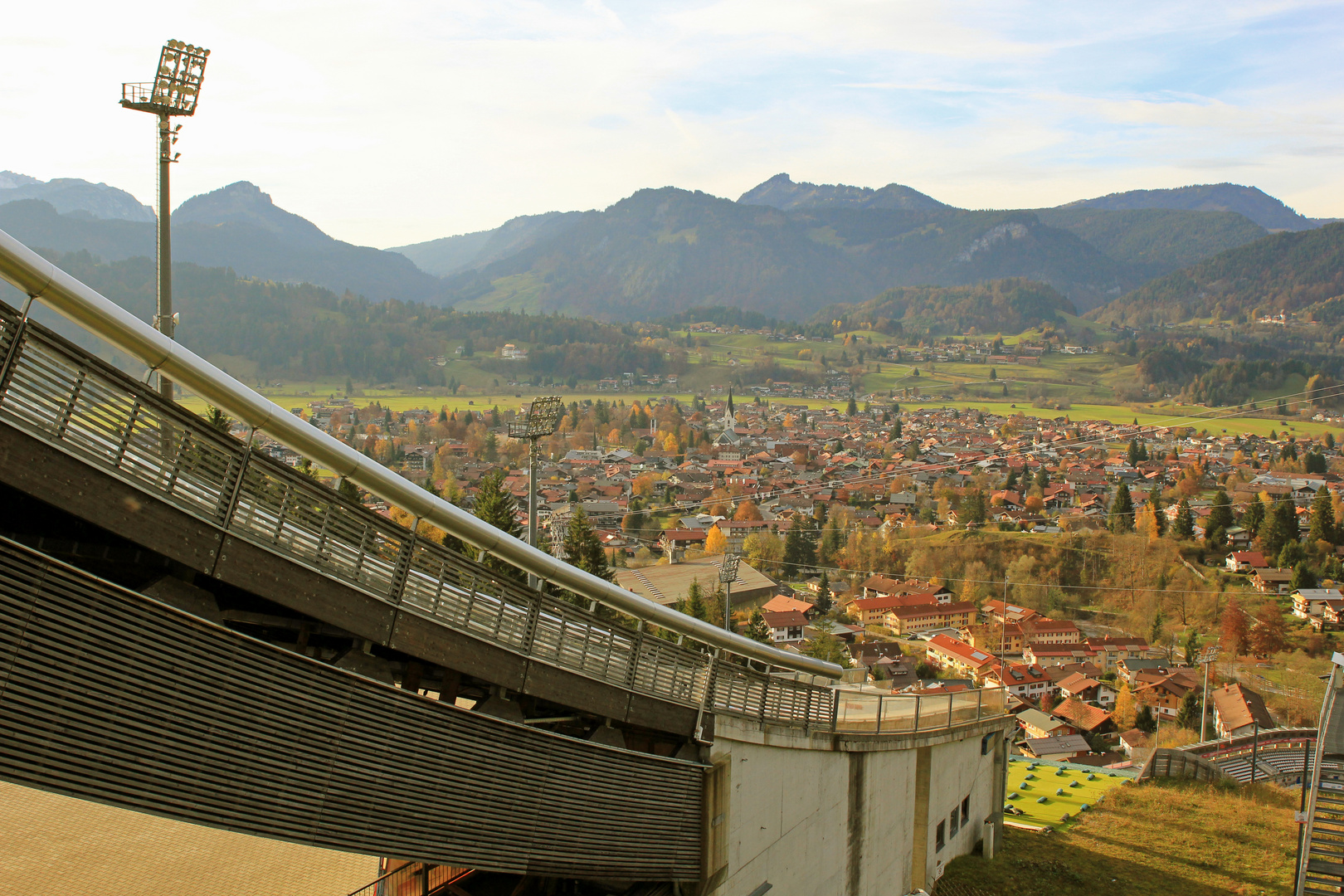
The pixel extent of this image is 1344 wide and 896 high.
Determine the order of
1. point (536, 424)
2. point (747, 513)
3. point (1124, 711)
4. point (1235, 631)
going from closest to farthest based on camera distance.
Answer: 1. point (536, 424)
2. point (1124, 711)
3. point (1235, 631)
4. point (747, 513)

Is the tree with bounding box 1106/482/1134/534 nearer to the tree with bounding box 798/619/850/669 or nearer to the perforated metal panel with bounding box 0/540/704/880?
the tree with bounding box 798/619/850/669

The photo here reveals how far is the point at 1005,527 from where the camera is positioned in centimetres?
6156

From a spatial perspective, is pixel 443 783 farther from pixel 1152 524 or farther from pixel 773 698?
pixel 1152 524

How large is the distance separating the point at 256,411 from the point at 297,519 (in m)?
0.64

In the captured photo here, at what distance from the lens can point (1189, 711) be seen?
37031 millimetres

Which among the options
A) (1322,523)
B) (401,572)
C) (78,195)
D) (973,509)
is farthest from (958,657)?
(78,195)

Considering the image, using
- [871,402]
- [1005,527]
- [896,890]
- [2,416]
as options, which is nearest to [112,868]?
[2,416]

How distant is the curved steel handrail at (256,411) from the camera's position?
4.03 meters

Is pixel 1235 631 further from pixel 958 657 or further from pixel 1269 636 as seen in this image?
pixel 958 657

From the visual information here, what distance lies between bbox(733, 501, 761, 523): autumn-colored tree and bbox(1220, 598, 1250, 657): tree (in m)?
27.2

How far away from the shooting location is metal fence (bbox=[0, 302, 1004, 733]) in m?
4.06

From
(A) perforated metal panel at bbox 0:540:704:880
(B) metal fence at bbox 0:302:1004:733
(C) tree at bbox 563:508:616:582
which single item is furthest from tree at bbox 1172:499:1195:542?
(A) perforated metal panel at bbox 0:540:704:880

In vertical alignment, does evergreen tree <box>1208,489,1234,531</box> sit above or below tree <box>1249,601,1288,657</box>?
above

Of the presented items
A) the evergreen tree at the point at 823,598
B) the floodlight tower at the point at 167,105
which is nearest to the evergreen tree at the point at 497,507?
the floodlight tower at the point at 167,105
